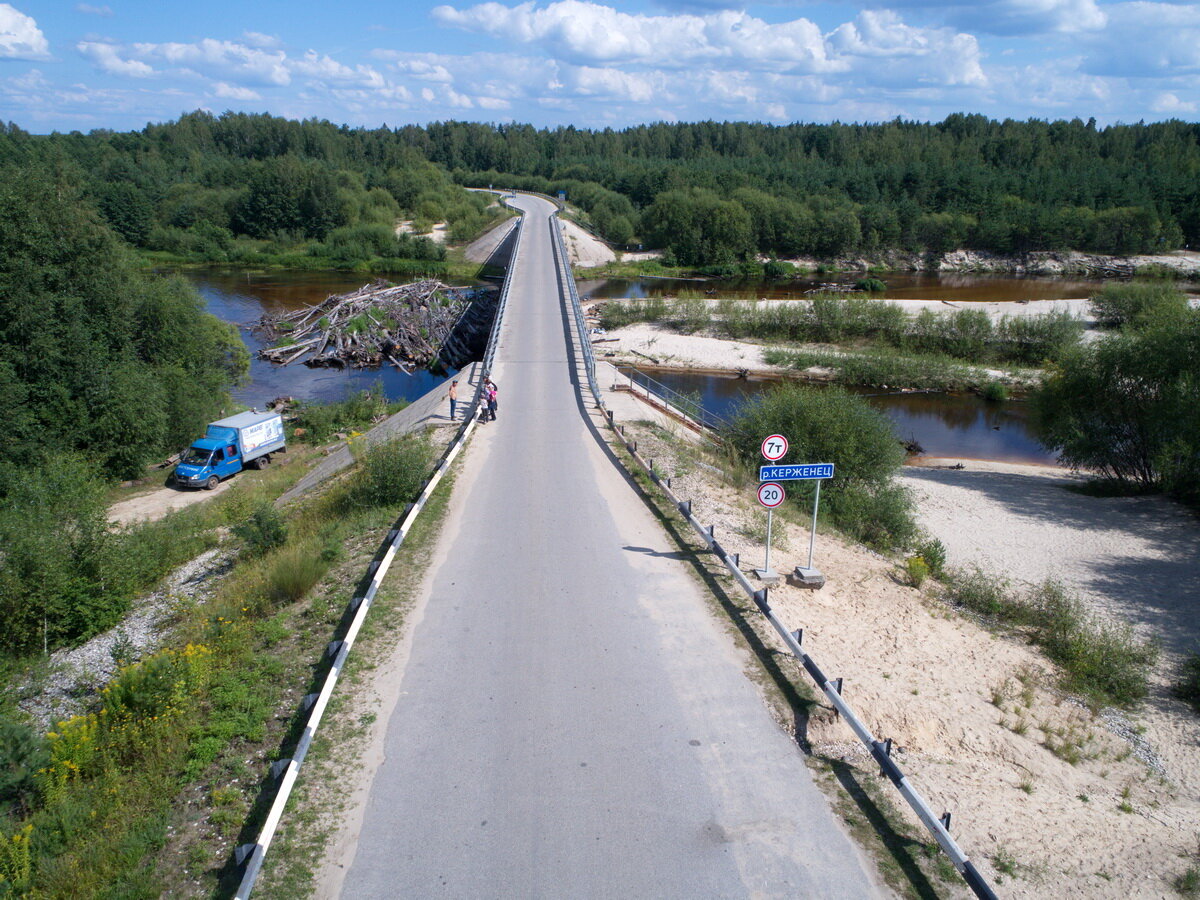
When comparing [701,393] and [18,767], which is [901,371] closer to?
[701,393]

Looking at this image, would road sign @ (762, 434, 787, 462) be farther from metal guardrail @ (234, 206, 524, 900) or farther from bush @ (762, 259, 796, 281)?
bush @ (762, 259, 796, 281)

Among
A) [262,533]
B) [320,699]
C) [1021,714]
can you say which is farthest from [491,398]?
[1021,714]

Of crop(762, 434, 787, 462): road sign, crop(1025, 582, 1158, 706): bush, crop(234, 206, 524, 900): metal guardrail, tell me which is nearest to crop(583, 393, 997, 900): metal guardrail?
crop(762, 434, 787, 462): road sign

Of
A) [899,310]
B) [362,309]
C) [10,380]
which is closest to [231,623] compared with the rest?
[10,380]

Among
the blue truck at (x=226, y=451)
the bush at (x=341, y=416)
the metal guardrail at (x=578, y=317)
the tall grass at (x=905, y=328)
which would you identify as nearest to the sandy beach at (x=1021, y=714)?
the metal guardrail at (x=578, y=317)

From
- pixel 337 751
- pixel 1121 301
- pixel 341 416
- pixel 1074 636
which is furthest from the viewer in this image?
pixel 1121 301
